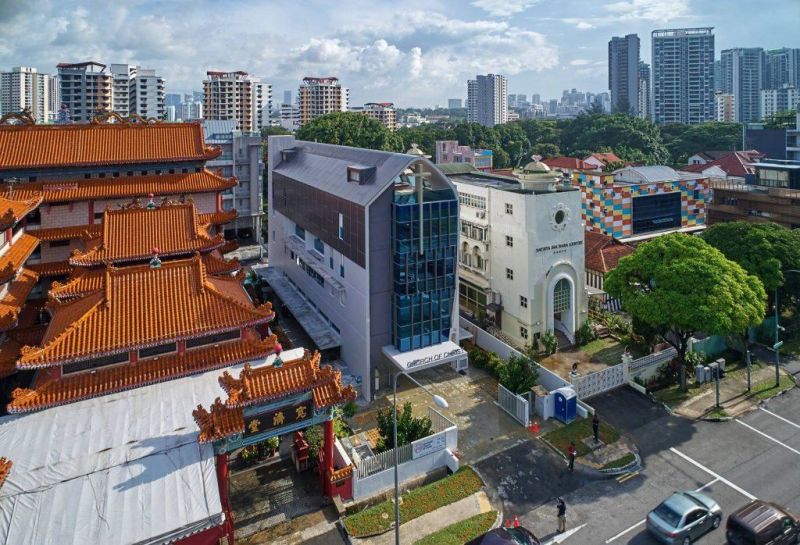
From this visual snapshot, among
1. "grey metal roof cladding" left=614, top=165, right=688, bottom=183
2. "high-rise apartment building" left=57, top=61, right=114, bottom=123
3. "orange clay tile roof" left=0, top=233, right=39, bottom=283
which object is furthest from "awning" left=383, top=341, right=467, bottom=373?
"high-rise apartment building" left=57, top=61, right=114, bottom=123

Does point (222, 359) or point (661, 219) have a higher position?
point (661, 219)

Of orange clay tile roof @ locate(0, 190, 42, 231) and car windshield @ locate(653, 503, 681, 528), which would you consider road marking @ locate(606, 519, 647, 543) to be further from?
orange clay tile roof @ locate(0, 190, 42, 231)

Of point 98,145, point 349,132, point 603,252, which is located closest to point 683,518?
point 603,252

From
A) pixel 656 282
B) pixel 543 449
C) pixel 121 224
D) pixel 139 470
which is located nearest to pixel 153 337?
pixel 139 470

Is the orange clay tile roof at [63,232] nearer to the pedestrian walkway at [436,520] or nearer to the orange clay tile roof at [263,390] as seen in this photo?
the orange clay tile roof at [263,390]

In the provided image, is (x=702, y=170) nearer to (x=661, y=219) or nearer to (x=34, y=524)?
(x=661, y=219)

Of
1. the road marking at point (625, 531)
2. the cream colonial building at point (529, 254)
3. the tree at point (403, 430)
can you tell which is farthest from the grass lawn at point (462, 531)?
the cream colonial building at point (529, 254)

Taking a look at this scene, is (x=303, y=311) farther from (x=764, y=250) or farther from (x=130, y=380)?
(x=764, y=250)
